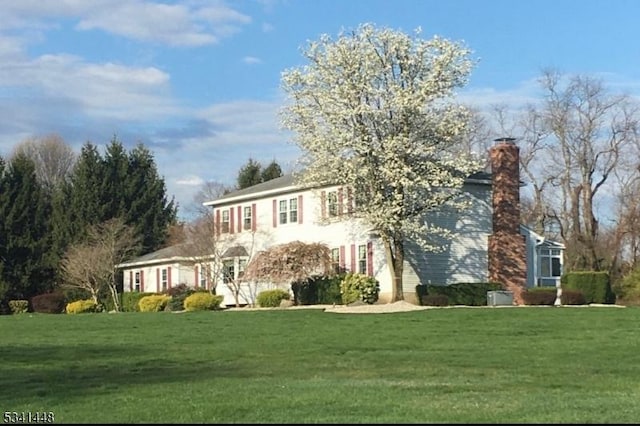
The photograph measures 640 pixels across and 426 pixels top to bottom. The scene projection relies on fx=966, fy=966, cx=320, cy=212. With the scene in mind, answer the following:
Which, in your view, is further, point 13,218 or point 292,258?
point 13,218

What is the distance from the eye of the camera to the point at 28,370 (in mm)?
16297

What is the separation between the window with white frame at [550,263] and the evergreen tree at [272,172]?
102 ft

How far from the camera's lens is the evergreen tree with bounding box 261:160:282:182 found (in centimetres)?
7194

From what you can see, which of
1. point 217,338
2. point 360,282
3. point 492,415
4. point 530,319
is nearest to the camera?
point 492,415

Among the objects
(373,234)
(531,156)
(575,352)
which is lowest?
(575,352)

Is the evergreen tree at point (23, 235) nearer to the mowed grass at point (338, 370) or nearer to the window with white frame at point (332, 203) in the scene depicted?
the window with white frame at point (332, 203)

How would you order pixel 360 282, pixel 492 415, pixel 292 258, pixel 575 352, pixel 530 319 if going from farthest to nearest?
1. pixel 292 258
2. pixel 360 282
3. pixel 530 319
4. pixel 575 352
5. pixel 492 415

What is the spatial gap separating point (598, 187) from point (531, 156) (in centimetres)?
502

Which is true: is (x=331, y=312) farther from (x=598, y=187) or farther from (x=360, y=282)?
(x=598, y=187)

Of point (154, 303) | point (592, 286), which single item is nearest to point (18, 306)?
point (154, 303)

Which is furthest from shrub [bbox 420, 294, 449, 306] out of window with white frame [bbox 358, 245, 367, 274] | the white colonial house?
window with white frame [bbox 358, 245, 367, 274]

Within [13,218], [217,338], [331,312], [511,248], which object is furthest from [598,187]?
[217,338]

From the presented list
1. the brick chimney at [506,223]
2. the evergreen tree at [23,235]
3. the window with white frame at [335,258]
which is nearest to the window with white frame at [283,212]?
the window with white frame at [335,258]

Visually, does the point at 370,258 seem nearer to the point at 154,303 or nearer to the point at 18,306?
the point at 154,303
